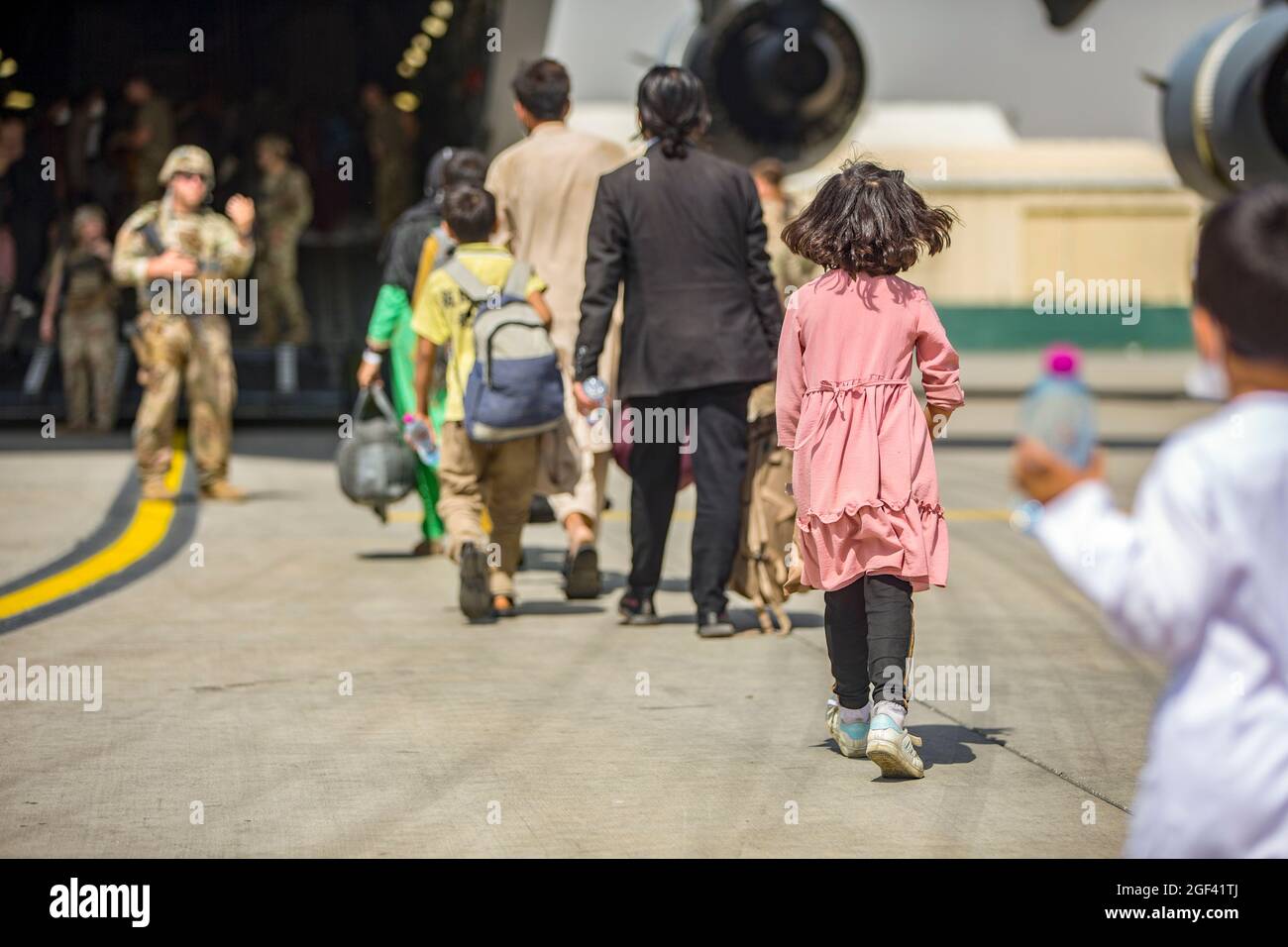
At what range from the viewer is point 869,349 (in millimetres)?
5809

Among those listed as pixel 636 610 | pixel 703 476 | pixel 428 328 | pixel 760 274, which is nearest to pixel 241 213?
pixel 428 328

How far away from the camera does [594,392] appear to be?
812 centimetres

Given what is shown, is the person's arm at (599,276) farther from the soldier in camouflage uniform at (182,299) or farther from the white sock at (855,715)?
the soldier in camouflage uniform at (182,299)

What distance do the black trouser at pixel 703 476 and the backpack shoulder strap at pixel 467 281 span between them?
0.73 m

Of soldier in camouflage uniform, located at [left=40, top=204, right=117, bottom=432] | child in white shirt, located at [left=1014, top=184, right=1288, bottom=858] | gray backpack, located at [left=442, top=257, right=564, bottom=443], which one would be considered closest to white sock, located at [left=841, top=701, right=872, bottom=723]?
gray backpack, located at [left=442, top=257, right=564, bottom=443]

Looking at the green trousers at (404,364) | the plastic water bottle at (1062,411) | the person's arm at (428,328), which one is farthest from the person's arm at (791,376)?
the green trousers at (404,364)

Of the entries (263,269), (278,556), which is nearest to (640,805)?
(278,556)

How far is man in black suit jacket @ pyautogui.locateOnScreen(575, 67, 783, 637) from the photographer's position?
801 cm

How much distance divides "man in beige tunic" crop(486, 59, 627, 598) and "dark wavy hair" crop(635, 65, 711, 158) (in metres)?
1.00

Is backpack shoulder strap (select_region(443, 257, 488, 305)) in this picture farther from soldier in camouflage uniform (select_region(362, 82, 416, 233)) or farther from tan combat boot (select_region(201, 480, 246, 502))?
soldier in camouflage uniform (select_region(362, 82, 416, 233))

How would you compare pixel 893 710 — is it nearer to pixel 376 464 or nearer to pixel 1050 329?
pixel 376 464

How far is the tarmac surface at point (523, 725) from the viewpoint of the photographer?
511 centimetres

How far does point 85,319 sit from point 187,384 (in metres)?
5.87

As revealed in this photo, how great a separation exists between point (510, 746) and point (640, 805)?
0.84 meters
